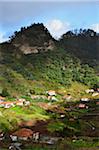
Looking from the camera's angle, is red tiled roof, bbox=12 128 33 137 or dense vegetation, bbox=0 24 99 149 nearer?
red tiled roof, bbox=12 128 33 137

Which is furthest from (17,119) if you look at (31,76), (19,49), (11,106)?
(19,49)

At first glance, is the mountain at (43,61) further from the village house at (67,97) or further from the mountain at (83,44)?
the village house at (67,97)

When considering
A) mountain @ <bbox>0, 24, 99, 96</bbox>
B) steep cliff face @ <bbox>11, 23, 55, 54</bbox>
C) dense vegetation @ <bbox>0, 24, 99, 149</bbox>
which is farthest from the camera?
steep cliff face @ <bbox>11, 23, 55, 54</bbox>

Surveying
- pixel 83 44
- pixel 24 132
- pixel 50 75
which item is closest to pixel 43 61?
pixel 50 75

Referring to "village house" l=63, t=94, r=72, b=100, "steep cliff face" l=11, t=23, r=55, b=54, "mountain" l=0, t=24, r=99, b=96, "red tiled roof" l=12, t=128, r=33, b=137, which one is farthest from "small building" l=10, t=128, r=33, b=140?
"steep cliff face" l=11, t=23, r=55, b=54

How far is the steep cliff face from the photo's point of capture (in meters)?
5.33

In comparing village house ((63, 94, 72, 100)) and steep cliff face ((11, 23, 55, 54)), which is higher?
steep cliff face ((11, 23, 55, 54))

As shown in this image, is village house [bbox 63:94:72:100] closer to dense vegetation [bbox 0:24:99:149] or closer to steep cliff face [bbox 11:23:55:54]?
dense vegetation [bbox 0:24:99:149]

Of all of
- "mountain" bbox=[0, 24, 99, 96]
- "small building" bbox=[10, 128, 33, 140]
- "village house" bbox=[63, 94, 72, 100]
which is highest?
"mountain" bbox=[0, 24, 99, 96]

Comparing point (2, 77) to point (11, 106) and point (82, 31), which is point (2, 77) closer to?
→ point (11, 106)

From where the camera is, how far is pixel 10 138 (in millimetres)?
4859

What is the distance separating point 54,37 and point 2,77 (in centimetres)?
77

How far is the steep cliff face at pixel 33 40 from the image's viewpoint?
533cm

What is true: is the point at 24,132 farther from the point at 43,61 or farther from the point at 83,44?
the point at 83,44
